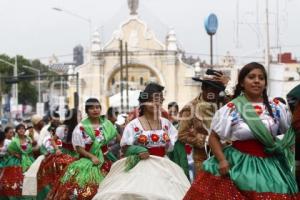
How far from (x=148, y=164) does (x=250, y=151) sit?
2425 millimetres

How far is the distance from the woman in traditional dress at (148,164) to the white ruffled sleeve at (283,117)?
2105 millimetres

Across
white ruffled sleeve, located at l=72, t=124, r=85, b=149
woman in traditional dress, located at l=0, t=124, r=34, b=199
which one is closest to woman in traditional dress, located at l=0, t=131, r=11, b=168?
woman in traditional dress, located at l=0, t=124, r=34, b=199

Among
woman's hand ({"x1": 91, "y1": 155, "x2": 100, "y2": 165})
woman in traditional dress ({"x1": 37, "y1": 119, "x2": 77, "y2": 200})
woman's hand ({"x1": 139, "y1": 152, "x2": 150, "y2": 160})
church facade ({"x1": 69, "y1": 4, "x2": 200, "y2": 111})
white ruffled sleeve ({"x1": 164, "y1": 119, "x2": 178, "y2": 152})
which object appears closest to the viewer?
woman's hand ({"x1": 139, "y1": 152, "x2": 150, "y2": 160})

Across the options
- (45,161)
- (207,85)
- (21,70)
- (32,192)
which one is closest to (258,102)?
(207,85)

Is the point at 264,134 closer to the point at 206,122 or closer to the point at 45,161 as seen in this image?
the point at 206,122

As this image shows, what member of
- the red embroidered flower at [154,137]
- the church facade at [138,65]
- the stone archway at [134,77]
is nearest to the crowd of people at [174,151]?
the red embroidered flower at [154,137]

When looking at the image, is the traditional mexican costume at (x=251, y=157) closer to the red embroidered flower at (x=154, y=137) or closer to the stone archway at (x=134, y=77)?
the red embroidered flower at (x=154, y=137)

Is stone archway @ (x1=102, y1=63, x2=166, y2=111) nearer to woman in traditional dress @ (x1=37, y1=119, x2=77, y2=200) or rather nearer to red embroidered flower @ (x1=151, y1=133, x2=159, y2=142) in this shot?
woman in traditional dress @ (x1=37, y1=119, x2=77, y2=200)

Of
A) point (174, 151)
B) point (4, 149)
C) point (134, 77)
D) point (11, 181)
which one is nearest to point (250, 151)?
point (174, 151)

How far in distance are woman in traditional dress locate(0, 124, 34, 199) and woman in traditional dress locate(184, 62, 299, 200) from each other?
8136 mm

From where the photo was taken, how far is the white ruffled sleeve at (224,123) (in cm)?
625

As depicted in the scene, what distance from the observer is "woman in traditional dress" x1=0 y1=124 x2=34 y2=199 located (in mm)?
14023

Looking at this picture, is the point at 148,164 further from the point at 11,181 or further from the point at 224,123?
the point at 11,181

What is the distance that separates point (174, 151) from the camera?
914 centimetres
